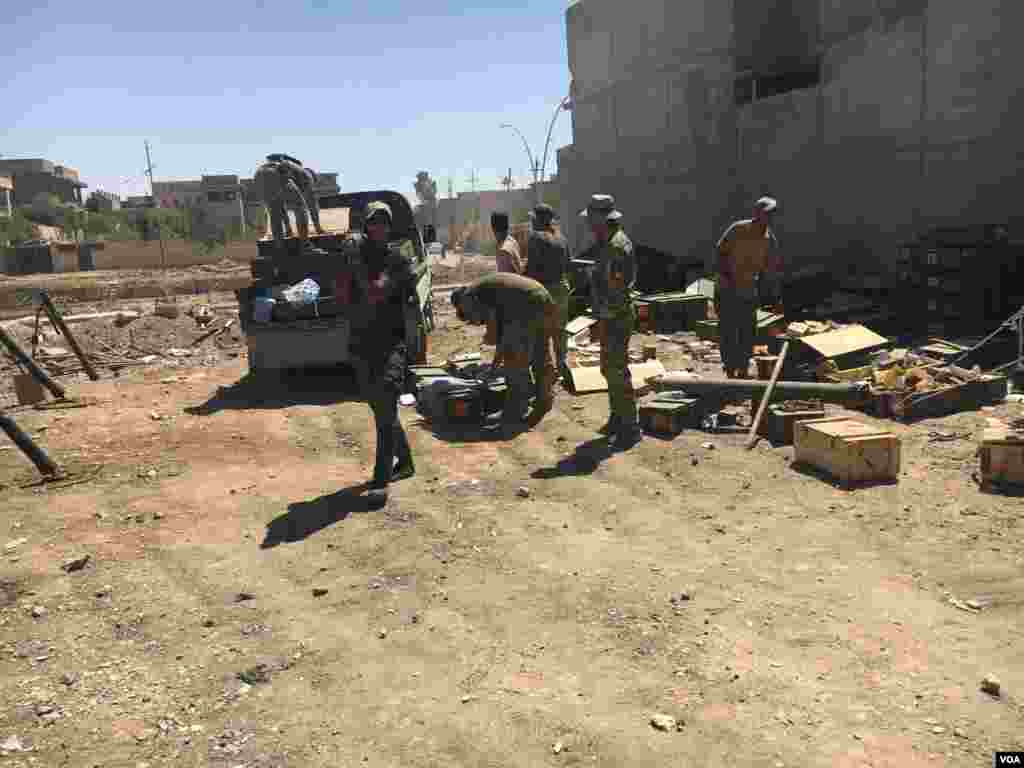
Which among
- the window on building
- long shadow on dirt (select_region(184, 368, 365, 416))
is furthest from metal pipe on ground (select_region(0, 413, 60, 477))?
the window on building

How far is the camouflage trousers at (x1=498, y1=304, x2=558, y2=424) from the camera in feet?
22.4

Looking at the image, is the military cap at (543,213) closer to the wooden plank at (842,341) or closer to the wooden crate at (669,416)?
the wooden crate at (669,416)

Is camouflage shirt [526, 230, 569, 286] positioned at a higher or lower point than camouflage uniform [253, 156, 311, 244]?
lower

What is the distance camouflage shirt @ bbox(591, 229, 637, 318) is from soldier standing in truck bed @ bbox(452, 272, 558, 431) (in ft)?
1.91

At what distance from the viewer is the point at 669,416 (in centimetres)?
652

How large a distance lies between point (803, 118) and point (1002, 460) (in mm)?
10383

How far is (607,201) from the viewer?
6355 millimetres

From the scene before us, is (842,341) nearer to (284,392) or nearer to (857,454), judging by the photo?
(857,454)

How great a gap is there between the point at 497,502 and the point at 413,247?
584cm

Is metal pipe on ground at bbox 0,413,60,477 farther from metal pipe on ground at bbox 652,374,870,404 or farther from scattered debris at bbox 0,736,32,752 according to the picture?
metal pipe on ground at bbox 652,374,870,404

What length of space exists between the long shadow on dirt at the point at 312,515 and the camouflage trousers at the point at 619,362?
7.13 ft

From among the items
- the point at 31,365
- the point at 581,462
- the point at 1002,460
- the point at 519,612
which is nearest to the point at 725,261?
the point at 581,462

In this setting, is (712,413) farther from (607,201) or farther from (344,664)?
(344,664)

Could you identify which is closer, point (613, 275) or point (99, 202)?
point (613, 275)
